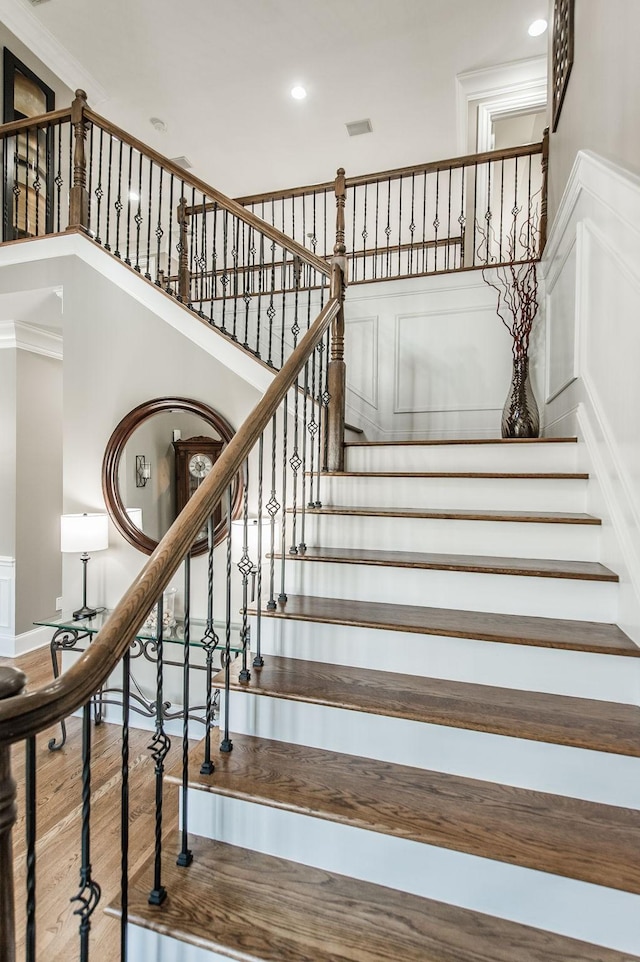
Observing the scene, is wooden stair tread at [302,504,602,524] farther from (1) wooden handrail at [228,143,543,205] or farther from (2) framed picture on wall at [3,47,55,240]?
(2) framed picture on wall at [3,47,55,240]

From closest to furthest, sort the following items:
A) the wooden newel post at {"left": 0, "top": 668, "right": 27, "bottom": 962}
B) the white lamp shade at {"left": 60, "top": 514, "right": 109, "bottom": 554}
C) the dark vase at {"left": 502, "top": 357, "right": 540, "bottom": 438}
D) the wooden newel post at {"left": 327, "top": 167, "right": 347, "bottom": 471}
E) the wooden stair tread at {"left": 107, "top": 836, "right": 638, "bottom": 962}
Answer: the wooden newel post at {"left": 0, "top": 668, "right": 27, "bottom": 962}, the wooden stair tread at {"left": 107, "top": 836, "right": 638, "bottom": 962}, the wooden newel post at {"left": 327, "top": 167, "right": 347, "bottom": 471}, the dark vase at {"left": 502, "top": 357, "right": 540, "bottom": 438}, the white lamp shade at {"left": 60, "top": 514, "right": 109, "bottom": 554}

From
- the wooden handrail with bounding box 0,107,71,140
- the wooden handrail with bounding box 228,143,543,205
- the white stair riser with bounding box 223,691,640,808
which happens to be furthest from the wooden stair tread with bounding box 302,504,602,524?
the wooden handrail with bounding box 0,107,71,140

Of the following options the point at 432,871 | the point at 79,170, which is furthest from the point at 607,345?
the point at 79,170

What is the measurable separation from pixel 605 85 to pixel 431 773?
2370mm

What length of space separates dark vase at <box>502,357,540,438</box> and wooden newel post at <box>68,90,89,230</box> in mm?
3031

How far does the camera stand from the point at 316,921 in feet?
3.60

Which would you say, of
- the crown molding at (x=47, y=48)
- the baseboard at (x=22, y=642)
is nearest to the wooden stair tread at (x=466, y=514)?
the baseboard at (x=22, y=642)

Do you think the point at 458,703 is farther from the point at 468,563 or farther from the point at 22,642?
the point at 22,642

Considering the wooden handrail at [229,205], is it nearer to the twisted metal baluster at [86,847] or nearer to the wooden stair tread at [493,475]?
the wooden stair tread at [493,475]

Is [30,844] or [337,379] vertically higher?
[337,379]

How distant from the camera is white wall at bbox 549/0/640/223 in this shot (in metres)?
1.50

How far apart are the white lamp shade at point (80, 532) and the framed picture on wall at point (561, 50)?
141 inches

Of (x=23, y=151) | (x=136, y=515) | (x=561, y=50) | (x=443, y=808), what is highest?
(x=23, y=151)

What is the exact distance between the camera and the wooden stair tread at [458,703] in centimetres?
125
